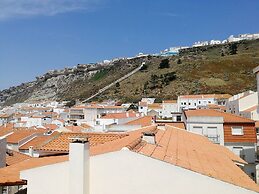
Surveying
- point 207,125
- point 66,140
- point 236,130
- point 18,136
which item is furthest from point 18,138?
point 236,130

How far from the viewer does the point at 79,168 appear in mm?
8805

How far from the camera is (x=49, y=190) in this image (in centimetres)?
927

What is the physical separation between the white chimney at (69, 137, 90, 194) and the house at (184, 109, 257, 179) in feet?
64.9

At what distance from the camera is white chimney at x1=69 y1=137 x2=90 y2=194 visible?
879 centimetres

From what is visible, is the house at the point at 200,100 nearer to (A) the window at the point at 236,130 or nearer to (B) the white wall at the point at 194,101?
(B) the white wall at the point at 194,101

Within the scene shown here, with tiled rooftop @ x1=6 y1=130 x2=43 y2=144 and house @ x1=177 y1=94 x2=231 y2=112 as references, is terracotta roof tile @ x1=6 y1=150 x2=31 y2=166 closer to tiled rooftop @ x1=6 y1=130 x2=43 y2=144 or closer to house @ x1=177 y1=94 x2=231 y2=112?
tiled rooftop @ x1=6 y1=130 x2=43 y2=144

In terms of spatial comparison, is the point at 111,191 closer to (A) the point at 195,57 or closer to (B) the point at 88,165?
(B) the point at 88,165

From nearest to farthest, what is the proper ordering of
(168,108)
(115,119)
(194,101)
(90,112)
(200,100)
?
(115,119), (90,112), (194,101), (200,100), (168,108)

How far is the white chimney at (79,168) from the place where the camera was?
8.79 m

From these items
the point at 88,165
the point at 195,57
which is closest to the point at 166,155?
the point at 88,165

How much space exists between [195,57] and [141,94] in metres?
45.3

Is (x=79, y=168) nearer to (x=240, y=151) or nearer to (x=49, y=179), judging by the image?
(x=49, y=179)

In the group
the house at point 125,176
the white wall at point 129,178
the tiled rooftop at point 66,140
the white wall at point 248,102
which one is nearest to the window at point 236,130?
the tiled rooftop at point 66,140

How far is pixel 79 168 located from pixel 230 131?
2151 centimetres
